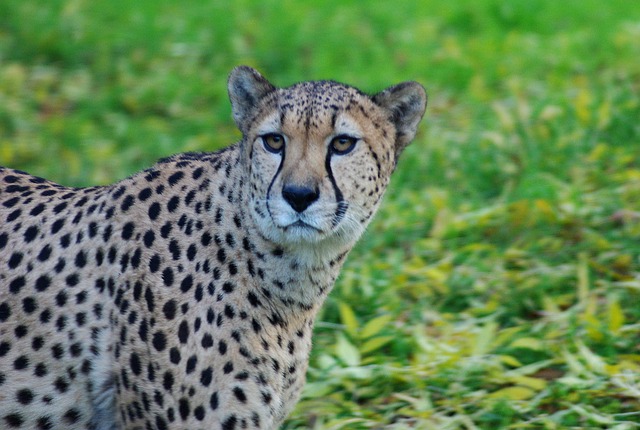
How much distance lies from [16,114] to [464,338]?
13.3 ft

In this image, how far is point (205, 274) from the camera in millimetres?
3689

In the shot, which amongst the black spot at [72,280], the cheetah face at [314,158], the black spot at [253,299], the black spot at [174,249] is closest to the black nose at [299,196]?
the cheetah face at [314,158]

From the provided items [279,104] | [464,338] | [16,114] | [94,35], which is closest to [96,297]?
[279,104]

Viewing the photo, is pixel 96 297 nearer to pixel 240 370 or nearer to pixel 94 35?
pixel 240 370

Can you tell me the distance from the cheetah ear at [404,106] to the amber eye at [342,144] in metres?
0.35

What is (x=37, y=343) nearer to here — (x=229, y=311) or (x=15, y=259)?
(x=15, y=259)

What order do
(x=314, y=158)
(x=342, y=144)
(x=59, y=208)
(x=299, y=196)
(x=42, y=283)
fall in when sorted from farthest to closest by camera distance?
1. (x=59, y=208)
2. (x=42, y=283)
3. (x=342, y=144)
4. (x=314, y=158)
5. (x=299, y=196)

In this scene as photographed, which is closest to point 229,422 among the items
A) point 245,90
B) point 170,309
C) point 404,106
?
point 170,309

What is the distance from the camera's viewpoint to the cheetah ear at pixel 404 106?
3.96 meters

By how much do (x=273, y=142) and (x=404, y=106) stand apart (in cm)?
64

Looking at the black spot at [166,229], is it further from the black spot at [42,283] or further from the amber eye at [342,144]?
the amber eye at [342,144]

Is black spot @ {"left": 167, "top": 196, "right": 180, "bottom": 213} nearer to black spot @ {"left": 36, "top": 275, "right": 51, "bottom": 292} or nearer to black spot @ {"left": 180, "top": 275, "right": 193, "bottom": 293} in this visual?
black spot @ {"left": 180, "top": 275, "right": 193, "bottom": 293}

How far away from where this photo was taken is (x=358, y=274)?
18.1ft

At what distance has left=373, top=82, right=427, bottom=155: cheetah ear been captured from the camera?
3959 millimetres
